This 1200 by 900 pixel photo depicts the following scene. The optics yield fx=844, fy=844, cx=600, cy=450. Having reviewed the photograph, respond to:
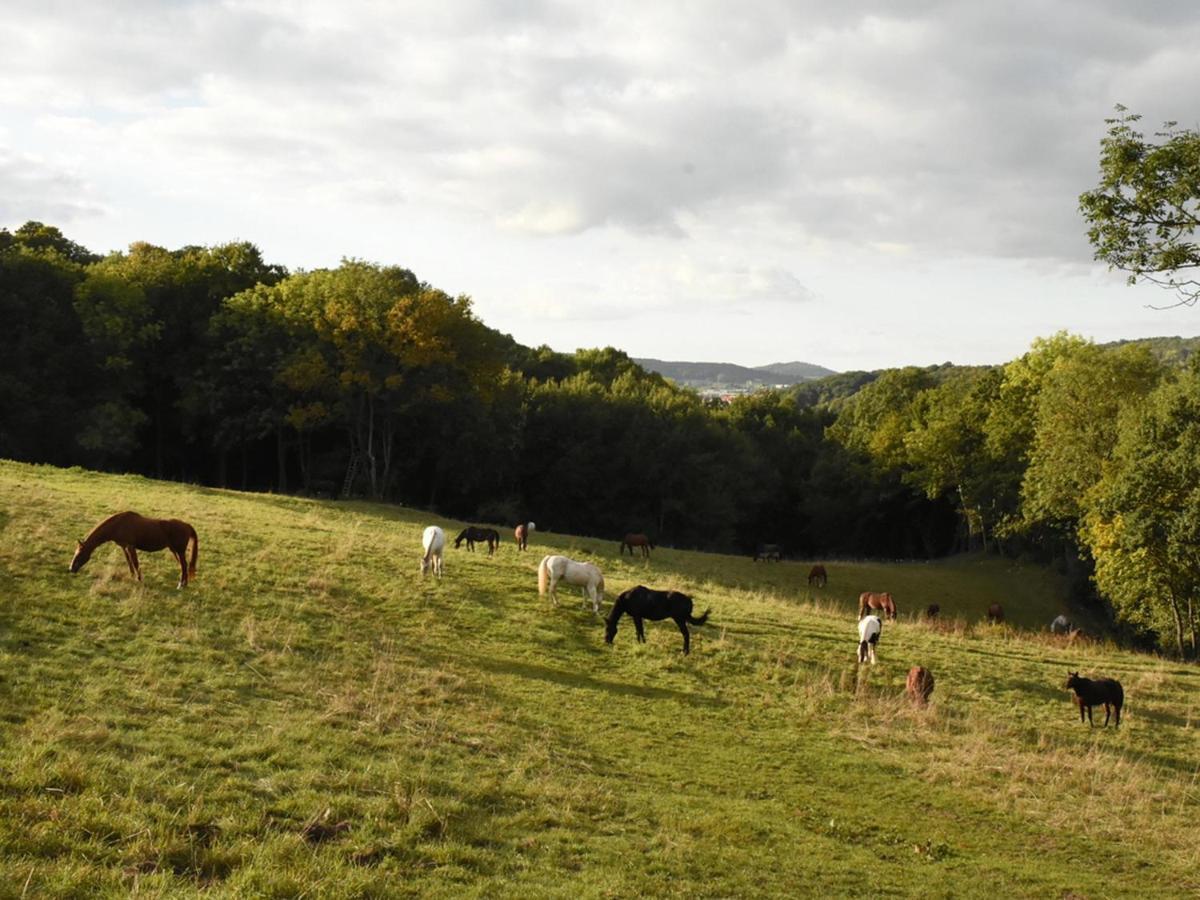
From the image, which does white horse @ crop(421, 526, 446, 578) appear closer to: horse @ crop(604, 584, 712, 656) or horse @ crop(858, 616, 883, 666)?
horse @ crop(604, 584, 712, 656)

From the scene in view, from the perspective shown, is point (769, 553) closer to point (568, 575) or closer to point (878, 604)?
point (878, 604)

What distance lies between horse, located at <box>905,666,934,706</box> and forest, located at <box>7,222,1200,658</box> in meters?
22.7

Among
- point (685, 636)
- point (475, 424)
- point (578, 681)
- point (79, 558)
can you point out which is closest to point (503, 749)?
point (578, 681)

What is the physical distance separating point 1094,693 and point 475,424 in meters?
43.5

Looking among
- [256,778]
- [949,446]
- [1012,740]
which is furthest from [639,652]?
[949,446]

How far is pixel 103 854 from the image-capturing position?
23.5ft

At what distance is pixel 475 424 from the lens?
5594 centimetres

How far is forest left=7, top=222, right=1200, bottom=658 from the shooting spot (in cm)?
4162

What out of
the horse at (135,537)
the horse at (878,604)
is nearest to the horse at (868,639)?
the horse at (878,604)

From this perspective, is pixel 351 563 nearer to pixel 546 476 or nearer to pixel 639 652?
pixel 639 652

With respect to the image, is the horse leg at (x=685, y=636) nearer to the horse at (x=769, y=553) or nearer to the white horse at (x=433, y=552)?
the white horse at (x=433, y=552)

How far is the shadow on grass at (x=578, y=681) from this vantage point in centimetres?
1539

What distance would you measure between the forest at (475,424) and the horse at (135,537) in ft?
94.4

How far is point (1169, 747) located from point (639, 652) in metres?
10.4
